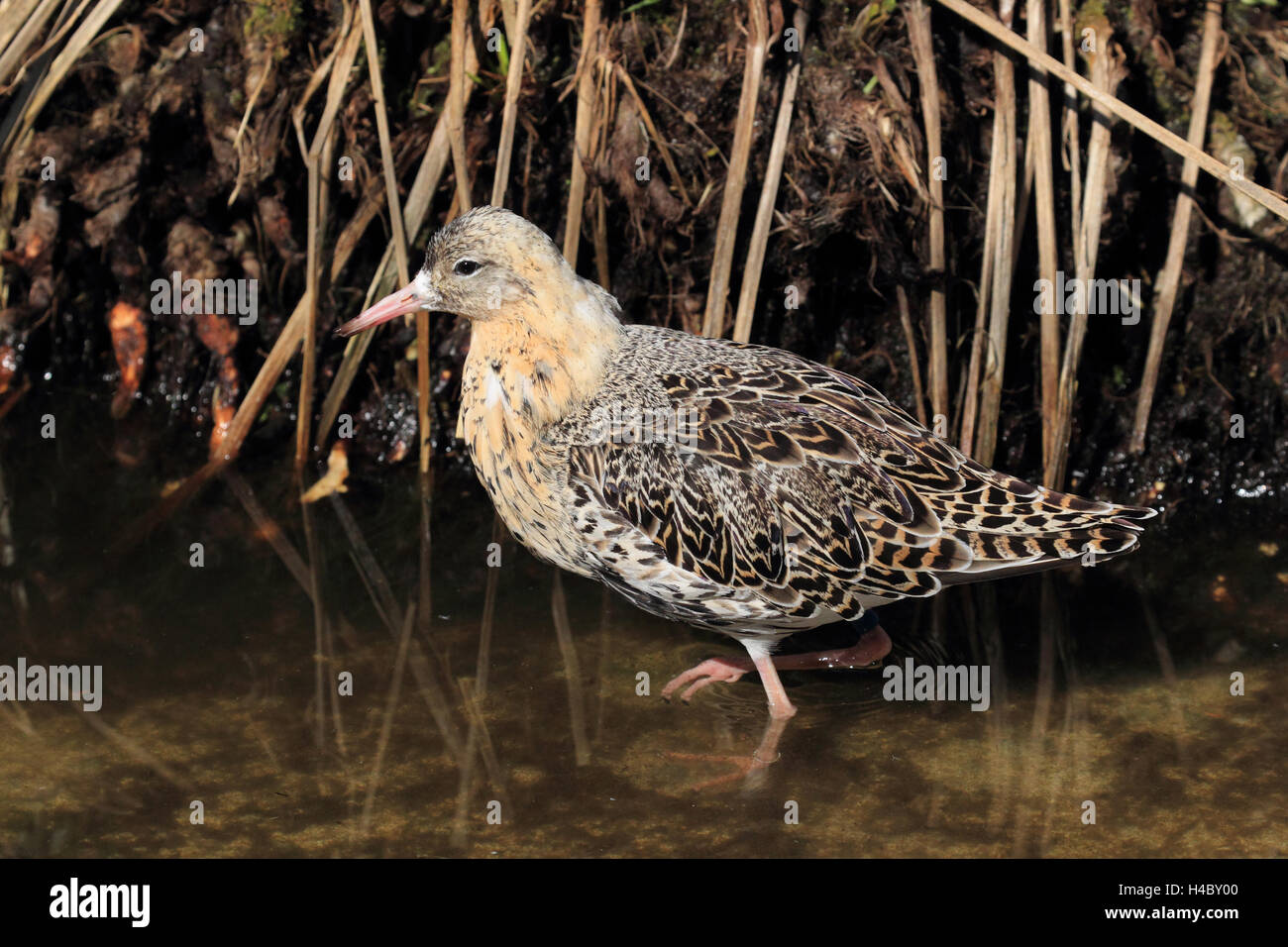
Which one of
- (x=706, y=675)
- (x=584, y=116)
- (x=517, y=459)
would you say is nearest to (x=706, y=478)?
(x=517, y=459)

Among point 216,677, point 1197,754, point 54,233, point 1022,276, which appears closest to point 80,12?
point 54,233

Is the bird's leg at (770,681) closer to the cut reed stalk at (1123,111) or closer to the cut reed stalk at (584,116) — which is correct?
the cut reed stalk at (584,116)

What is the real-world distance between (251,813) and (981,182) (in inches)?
187

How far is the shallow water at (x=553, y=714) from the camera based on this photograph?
204 inches

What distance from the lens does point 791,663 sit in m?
6.36

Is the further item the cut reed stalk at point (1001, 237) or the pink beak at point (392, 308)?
the cut reed stalk at point (1001, 237)

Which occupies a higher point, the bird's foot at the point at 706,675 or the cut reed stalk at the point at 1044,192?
the cut reed stalk at the point at 1044,192

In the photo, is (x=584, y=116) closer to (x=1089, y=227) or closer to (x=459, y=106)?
(x=459, y=106)
